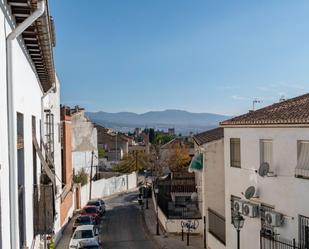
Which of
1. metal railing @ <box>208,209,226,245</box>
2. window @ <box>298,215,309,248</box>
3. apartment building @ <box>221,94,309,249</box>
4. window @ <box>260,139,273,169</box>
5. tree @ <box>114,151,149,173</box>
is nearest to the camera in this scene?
window @ <box>298,215,309,248</box>

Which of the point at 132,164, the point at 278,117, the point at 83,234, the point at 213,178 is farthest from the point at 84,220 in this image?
the point at 132,164

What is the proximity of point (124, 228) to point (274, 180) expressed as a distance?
17449 mm

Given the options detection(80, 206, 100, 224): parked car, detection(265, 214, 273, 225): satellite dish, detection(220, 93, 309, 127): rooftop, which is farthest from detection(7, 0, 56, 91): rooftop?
detection(80, 206, 100, 224): parked car

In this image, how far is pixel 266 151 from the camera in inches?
632

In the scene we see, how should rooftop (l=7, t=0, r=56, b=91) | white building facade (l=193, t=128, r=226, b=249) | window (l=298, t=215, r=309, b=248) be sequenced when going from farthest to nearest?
white building facade (l=193, t=128, r=226, b=249) < window (l=298, t=215, r=309, b=248) < rooftop (l=7, t=0, r=56, b=91)

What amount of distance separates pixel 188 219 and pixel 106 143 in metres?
64.8

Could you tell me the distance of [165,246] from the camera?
944 inches

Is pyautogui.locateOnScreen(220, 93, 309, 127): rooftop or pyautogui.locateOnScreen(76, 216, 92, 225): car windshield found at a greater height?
pyautogui.locateOnScreen(220, 93, 309, 127): rooftop

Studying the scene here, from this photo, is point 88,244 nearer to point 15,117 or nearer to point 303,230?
point 303,230

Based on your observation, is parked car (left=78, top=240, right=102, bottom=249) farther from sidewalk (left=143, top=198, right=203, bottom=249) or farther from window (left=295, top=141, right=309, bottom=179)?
window (left=295, top=141, right=309, bottom=179)

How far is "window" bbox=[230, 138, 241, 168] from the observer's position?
59.9 feet

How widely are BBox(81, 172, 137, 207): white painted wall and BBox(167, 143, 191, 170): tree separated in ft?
17.8

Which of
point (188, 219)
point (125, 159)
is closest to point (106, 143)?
point (125, 159)

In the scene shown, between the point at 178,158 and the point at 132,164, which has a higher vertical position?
the point at 178,158
